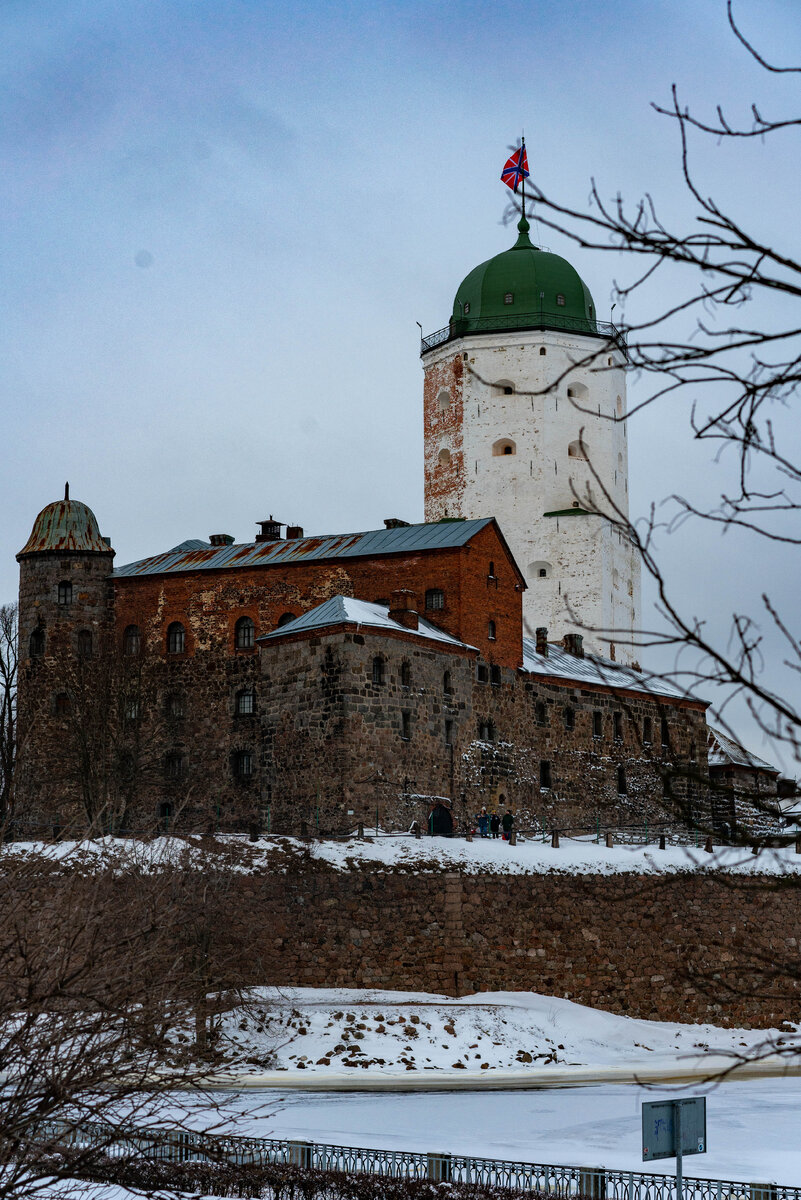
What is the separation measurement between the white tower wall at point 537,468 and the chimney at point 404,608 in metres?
14.4

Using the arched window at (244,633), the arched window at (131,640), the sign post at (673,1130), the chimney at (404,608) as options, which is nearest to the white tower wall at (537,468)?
the arched window at (244,633)

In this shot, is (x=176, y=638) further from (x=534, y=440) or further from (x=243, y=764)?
(x=534, y=440)

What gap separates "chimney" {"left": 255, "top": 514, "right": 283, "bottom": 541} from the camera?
170ft

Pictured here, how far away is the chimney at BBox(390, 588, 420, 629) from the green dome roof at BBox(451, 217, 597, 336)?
62.7 feet

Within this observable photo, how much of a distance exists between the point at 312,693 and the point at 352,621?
2232mm

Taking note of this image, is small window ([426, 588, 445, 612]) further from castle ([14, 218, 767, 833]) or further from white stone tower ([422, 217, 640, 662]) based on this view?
white stone tower ([422, 217, 640, 662])

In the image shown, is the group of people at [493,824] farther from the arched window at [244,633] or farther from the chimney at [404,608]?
the arched window at [244,633]

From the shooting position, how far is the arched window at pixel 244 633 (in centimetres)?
4753

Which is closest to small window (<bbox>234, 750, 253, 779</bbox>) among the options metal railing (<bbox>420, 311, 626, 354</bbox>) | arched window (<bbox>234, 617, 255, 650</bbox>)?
arched window (<bbox>234, 617, 255, 650</bbox>)

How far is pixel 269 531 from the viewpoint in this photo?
5219cm

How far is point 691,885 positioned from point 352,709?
954cm

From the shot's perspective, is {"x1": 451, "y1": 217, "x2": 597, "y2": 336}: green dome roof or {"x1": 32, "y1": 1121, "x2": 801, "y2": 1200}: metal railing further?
{"x1": 451, "y1": 217, "x2": 597, "y2": 336}: green dome roof

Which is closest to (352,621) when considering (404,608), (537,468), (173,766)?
(404,608)

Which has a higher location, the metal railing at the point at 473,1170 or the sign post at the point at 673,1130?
the sign post at the point at 673,1130
